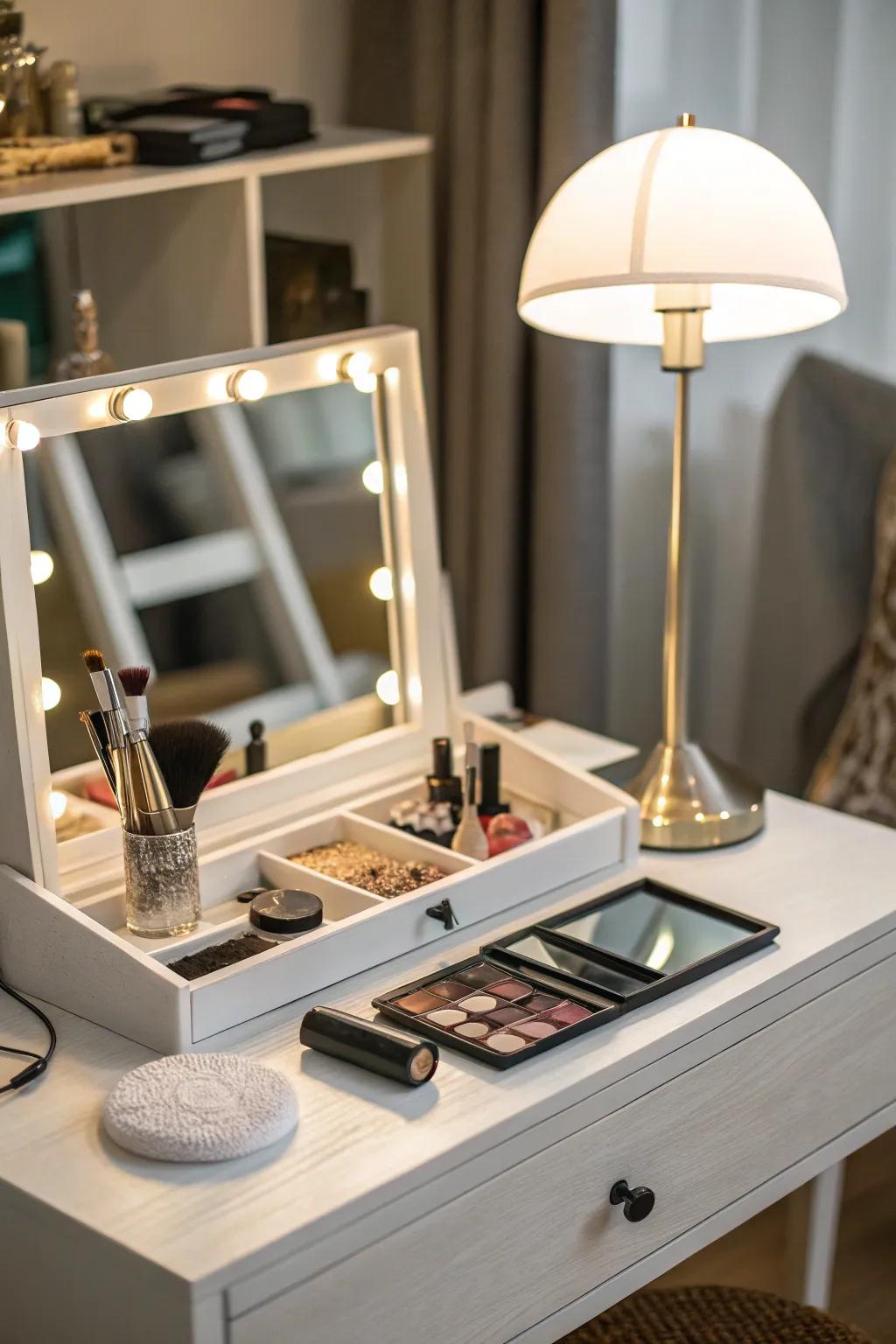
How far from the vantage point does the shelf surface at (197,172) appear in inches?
58.4

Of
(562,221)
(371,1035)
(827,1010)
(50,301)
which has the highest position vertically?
(562,221)

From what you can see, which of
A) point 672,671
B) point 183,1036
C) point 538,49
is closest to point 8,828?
point 183,1036

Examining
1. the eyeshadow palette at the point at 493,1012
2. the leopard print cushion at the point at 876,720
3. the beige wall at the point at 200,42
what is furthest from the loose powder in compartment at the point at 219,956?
the beige wall at the point at 200,42

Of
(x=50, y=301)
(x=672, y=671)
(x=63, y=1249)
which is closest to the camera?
(x=63, y=1249)

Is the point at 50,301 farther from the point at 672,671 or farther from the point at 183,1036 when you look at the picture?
the point at 183,1036

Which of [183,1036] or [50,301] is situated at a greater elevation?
[50,301]

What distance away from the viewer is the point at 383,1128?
1.03 meters

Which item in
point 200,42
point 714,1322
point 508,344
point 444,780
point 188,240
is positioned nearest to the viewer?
point 714,1322

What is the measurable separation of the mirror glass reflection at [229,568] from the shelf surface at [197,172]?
0.32 metres

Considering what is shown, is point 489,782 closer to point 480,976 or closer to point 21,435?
point 480,976

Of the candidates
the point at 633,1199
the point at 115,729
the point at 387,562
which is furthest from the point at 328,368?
the point at 633,1199

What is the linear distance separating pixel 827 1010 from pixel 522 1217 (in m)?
0.36

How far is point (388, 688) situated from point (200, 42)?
3.11 ft

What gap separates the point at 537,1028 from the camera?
1133 mm
